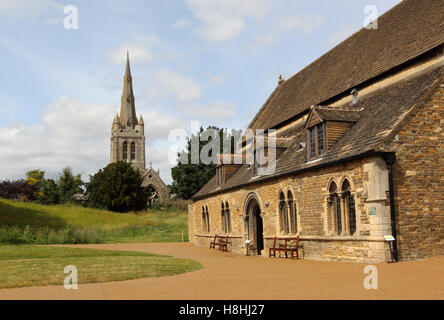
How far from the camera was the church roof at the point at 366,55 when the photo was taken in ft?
53.5

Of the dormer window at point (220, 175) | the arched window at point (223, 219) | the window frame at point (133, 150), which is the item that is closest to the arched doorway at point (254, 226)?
the arched window at point (223, 219)

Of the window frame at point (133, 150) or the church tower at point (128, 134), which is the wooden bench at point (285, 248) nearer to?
the church tower at point (128, 134)

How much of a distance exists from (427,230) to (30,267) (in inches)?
504

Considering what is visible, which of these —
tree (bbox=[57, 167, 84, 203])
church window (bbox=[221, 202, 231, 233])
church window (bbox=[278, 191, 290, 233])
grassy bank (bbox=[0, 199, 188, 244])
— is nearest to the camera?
church window (bbox=[278, 191, 290, 233])

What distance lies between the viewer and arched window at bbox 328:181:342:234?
1516cm

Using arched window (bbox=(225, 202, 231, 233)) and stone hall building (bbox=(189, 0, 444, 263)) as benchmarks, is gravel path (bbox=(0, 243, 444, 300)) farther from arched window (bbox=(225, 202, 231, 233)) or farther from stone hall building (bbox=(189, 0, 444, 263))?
arched window (bbox=(225, 202, 231, 233))

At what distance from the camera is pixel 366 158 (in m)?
13.6

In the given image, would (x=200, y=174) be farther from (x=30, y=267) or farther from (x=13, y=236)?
(x=30, y=267)

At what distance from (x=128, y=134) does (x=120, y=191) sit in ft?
114

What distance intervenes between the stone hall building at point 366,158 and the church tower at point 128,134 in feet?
245

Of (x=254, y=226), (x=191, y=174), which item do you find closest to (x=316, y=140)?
(x=254, y=226)

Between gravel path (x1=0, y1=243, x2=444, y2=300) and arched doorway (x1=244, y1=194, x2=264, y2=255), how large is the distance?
966cm

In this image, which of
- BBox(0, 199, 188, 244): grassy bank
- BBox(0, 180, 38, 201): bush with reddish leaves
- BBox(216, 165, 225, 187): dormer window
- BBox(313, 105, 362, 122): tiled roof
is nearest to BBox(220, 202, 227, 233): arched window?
BBox(216, 165, 225, 187): dormer window
